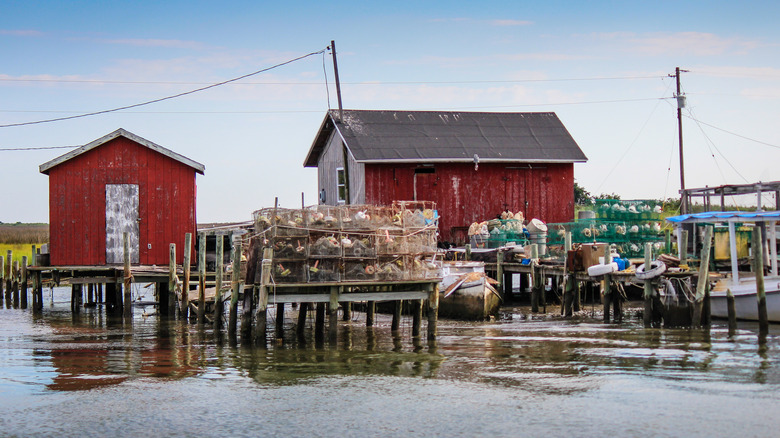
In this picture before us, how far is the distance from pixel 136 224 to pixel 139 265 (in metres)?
1.34

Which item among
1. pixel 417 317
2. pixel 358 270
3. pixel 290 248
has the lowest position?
pixel 417 317

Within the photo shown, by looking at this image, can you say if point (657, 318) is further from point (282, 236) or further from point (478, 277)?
point (282, 236)

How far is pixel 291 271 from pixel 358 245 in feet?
5.11

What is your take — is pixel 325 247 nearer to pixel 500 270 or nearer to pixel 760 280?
pixel 760 280

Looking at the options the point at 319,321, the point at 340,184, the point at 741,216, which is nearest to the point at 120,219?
the point at 319,321

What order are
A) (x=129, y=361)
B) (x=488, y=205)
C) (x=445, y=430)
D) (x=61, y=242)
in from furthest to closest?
1. (x=488, y=205)
2. (x=61, y=242)
3. (x=129, y=361)
4. (x=445, y=430)

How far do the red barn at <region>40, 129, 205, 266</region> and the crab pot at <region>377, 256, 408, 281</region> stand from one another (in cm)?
1121

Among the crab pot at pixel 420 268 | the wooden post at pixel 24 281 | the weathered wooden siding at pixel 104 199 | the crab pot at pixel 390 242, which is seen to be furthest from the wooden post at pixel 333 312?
the wooden post at pixel 24 281

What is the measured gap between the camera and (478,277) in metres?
26.6

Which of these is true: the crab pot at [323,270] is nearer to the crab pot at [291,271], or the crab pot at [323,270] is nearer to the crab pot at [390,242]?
the crab pot at [291,271]

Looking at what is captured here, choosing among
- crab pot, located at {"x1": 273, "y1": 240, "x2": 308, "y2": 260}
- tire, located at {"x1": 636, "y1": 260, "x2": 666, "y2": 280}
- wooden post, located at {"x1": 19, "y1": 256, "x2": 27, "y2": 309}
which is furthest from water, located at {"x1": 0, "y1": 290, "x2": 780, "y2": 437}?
wooden post, located at {"x1": 19, "y1": 256, "x2": 27, "y2": 309}

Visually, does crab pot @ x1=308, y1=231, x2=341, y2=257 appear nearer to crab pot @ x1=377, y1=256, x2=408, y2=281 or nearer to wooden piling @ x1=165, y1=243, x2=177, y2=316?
crab pot @ x1=377, y1=256, x2=408, y2=281

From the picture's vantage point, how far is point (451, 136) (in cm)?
3588

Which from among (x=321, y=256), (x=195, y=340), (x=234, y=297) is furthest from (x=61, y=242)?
(x=321, y=256)
